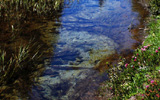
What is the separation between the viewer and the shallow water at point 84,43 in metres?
4.75

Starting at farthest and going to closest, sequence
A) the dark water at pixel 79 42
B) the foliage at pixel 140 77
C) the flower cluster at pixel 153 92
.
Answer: the dark water at pixel 79 42, the foliage at pixel 140 77, the flower cluster at pixel 153 92

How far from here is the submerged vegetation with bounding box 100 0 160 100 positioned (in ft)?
12.1

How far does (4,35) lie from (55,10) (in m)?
4.70

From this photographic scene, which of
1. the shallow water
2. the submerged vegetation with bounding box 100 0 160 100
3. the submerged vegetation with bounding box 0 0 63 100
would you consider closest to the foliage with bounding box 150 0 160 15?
the shallow water

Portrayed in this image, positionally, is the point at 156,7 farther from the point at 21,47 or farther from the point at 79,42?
the point at 21,47

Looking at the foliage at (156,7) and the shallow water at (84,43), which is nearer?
the shallow water at (84,43)

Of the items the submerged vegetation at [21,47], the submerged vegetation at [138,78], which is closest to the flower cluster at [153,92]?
the submerged vegetation at [138,78]

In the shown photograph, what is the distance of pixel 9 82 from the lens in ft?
15.3

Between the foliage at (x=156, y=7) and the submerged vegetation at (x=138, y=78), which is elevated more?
the foliage at (x=156, y=7)

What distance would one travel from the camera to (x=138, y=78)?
431cm

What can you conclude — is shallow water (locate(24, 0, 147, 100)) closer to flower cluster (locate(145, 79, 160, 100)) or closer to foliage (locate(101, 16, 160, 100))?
foliage (locate(101, 16, 160, 100))

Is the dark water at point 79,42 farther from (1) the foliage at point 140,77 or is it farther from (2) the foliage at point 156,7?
(2) the foliage at point 156,7

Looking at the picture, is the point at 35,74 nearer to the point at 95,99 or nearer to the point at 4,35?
the point at 95,99

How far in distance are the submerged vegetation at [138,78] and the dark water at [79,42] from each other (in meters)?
0.45
